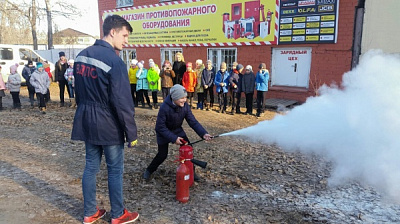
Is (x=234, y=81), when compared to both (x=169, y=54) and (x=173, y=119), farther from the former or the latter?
(x=169, y=54)

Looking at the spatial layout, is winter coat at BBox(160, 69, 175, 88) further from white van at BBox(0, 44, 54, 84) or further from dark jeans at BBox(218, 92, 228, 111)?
white van at BBox(0, 44, 54, 84)

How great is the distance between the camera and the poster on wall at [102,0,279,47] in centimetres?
1205

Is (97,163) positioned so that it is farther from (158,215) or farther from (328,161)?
(328,161)

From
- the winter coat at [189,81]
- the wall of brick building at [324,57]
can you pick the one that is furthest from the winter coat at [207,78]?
the wall of brick building at [324,57]

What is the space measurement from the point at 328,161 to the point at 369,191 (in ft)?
4.53

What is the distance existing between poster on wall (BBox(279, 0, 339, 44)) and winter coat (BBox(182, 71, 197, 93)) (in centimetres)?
372

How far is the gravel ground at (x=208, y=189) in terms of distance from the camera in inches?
154

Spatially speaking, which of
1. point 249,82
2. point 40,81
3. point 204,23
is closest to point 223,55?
point 204,23

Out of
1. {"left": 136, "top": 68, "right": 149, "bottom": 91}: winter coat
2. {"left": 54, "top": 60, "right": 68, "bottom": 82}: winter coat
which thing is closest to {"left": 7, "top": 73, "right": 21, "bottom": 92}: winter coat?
{"left": 54, "top": 60, "right": 68, "bottom": 82}: winter coat

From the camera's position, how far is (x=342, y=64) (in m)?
10.4

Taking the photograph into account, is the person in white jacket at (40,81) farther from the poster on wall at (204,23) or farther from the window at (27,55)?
the window at (27,55)

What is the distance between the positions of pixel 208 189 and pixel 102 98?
7.66 ft

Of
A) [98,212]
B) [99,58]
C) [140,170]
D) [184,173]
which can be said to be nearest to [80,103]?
[99,58]

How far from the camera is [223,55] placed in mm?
13781
